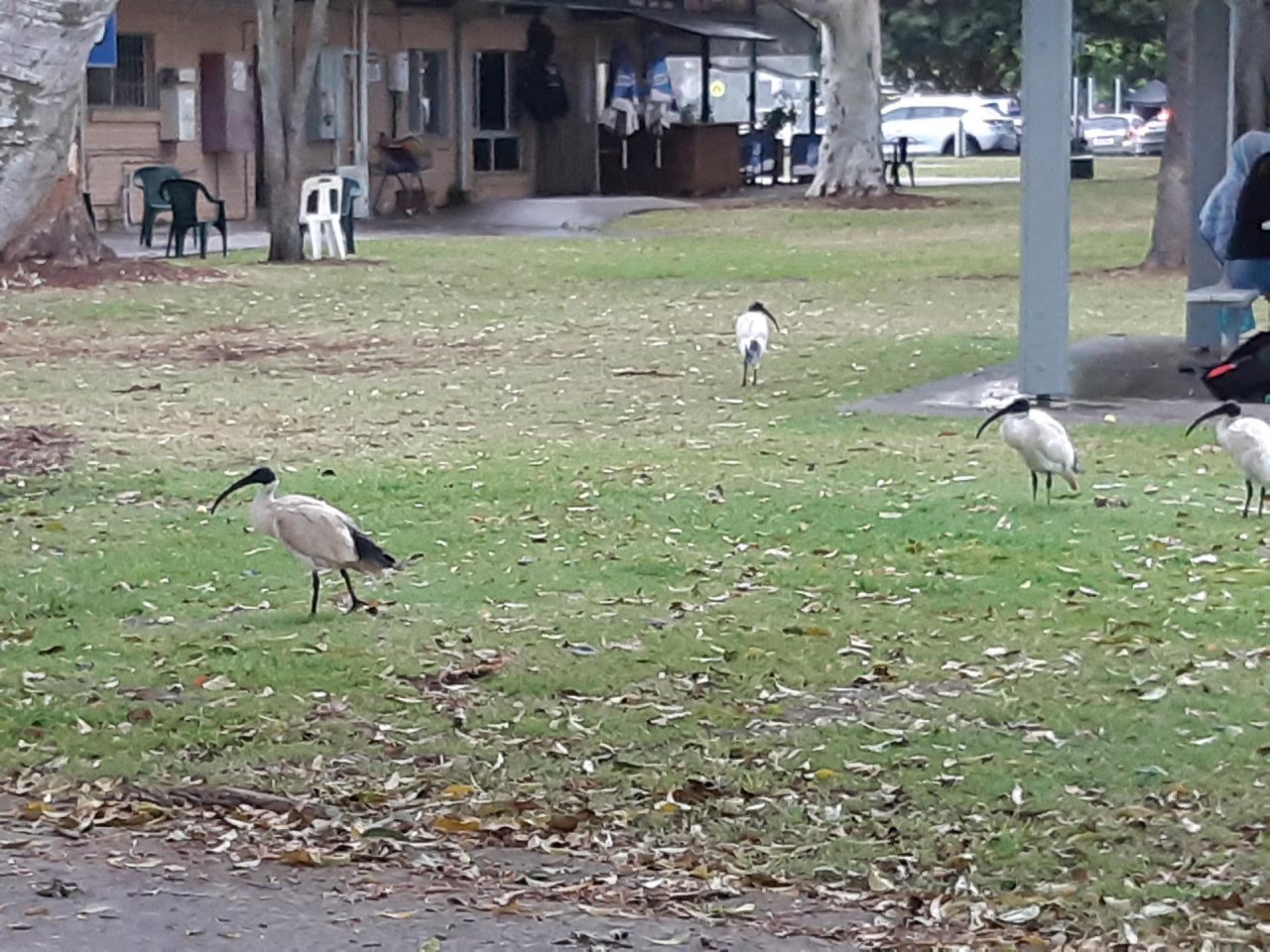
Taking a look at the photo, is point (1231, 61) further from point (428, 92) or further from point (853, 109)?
point (428, 92)

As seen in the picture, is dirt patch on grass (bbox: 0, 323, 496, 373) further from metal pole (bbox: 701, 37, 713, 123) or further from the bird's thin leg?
metal pole (bbox: 701, 37, 713, 123)

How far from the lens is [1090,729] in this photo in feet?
22.2

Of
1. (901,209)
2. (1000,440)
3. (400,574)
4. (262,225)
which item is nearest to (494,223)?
Result: (262,225)

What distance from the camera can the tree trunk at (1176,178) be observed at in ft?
77.8

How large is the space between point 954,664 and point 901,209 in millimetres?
29232

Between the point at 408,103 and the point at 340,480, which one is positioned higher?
the point at 408,103

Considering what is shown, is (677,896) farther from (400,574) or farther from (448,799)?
(400,574)

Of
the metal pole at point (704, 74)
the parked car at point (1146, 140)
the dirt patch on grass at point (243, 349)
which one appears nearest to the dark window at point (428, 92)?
the metal pole at point (704, 74)

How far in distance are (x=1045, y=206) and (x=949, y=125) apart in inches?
2083

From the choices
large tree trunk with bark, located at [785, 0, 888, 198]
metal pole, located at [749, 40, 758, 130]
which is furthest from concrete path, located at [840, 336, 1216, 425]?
metal pole, located at [749, 40, 758, 130]

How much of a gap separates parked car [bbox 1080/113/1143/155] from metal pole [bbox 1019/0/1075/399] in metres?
54.7

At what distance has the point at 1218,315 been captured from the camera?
50.8 feet

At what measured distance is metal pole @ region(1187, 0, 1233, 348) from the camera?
16766mm

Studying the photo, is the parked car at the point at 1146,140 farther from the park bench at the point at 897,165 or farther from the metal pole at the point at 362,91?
the metal pole at the point at 362,91
